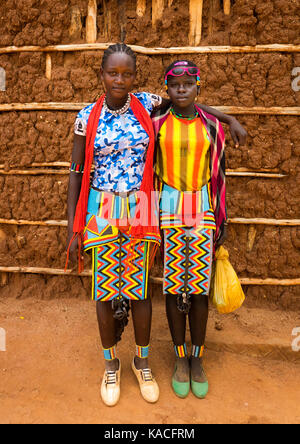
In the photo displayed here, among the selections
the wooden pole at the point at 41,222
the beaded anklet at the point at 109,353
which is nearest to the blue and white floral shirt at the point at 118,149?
the beaded anklet at the point at 109,353

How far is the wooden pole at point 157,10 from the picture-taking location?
2850mm

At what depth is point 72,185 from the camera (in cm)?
195

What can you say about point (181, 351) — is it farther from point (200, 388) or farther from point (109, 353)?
point (109, 353)

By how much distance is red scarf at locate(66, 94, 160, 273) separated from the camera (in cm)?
183

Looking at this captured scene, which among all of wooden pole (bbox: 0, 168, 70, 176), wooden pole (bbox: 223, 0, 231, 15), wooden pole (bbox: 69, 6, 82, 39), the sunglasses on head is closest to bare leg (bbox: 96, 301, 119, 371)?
the sunglasses on head

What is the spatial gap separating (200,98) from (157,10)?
30.5 inches

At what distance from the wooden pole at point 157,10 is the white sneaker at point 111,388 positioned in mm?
2596

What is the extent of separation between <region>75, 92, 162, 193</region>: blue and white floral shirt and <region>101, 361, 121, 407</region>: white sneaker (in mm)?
1112

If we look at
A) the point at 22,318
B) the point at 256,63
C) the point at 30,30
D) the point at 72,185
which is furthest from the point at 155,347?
the point at 30,30

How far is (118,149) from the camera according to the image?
6.01ft

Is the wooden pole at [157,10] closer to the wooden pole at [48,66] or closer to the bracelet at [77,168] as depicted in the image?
the wooden pole at [48,66]

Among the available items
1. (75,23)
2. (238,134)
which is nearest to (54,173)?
(75,23)
